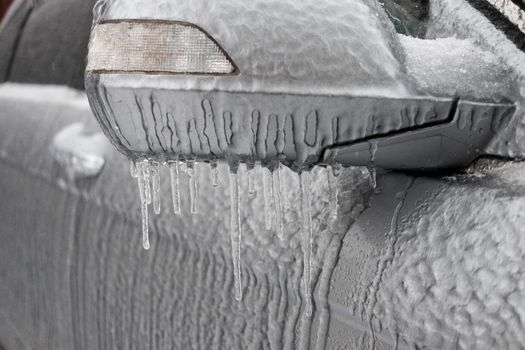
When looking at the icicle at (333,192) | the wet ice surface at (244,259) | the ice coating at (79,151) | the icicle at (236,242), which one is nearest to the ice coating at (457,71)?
the wet ice surface at (244,259)

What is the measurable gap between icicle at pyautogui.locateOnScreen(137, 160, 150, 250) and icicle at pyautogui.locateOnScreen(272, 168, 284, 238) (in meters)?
0.21

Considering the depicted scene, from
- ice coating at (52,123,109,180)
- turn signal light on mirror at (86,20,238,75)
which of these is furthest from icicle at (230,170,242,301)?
ice coating at (52,123,109,180)

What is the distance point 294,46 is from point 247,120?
119 millimetres

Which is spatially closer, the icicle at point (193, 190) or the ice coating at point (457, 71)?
the ice coating at point (457, 71)

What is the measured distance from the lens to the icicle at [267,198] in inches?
45.3

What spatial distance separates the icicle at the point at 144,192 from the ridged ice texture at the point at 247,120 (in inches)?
5.1

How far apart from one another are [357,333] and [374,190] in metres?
0.24

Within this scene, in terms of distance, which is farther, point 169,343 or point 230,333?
point 169,343

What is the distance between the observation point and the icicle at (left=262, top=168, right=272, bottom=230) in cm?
115

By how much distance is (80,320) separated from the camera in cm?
169

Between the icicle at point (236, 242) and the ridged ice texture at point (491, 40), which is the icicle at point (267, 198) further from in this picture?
the ridged ice texture at point (491, 40)

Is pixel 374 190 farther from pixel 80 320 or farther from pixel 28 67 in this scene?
pixel 28 67

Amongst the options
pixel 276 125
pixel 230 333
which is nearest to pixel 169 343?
pixel 230 333

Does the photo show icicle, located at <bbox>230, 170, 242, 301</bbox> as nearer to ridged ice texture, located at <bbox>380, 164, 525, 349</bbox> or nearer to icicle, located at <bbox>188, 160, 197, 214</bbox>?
icicle, located at <bbox>188, 160, 197, 214</bbox>
